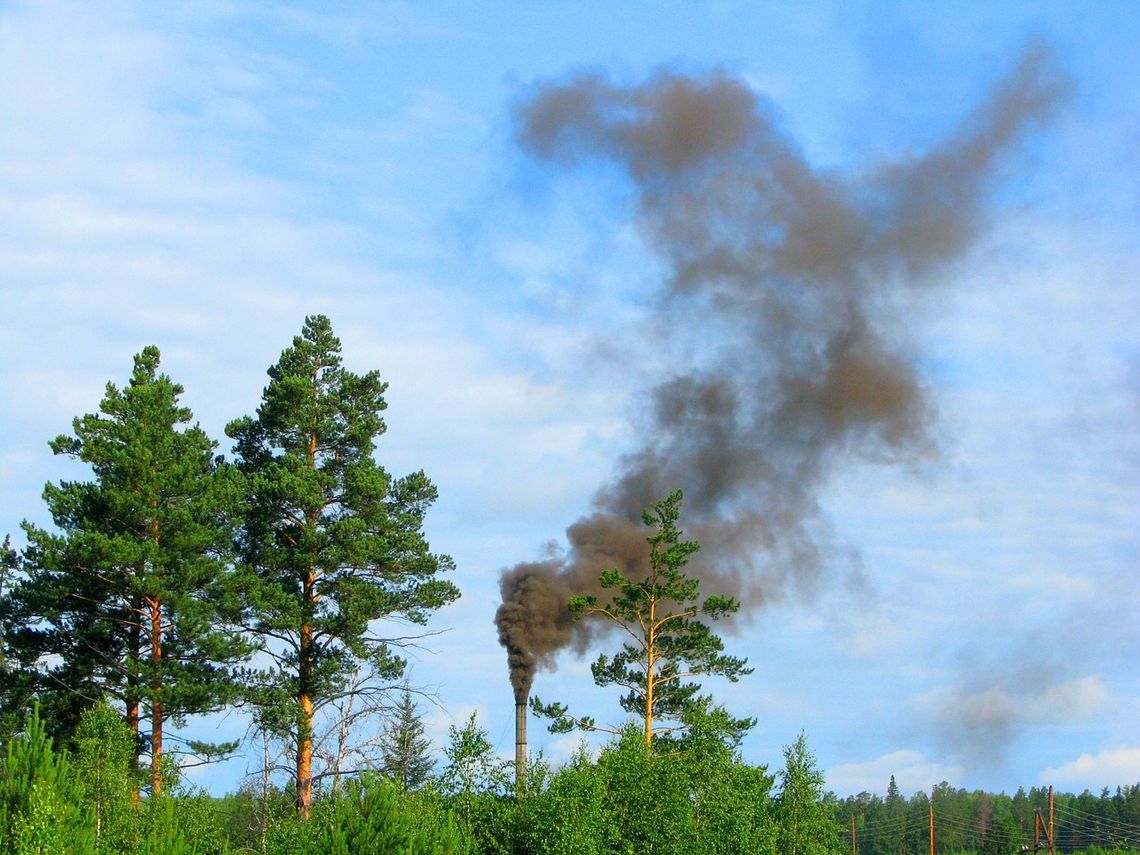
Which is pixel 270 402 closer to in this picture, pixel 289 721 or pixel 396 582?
pixel 396 582

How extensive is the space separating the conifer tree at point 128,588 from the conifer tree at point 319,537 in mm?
2068

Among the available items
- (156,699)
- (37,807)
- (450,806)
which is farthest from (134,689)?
(37,807)

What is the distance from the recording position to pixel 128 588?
44062 millimetres

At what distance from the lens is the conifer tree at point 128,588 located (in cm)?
4328

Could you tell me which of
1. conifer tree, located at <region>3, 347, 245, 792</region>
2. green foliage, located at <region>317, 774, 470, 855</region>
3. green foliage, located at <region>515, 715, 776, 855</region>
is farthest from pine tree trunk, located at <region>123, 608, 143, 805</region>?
green foliage, located at <region>515, 715, 776, 855</region>

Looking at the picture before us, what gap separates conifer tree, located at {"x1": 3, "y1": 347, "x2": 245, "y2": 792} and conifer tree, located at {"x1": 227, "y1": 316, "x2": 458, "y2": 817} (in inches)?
81.4

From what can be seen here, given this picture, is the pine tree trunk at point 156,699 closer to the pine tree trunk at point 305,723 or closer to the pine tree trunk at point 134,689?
the pine tree trunk at point 134,689

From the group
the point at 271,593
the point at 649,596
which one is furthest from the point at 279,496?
the point at 649,596

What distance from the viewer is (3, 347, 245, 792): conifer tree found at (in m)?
43.3

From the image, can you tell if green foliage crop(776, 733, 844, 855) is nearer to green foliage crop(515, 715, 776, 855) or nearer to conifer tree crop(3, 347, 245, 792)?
green foliage crop(515, 715, 776, 855)

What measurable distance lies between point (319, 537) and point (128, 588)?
21.1 ft

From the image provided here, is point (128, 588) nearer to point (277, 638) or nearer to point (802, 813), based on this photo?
point (277, 638)

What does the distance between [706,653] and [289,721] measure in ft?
55.4

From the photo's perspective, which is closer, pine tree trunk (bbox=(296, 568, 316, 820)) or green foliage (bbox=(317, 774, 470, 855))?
green foliage (bbox=(317, 774, 470, 855))
